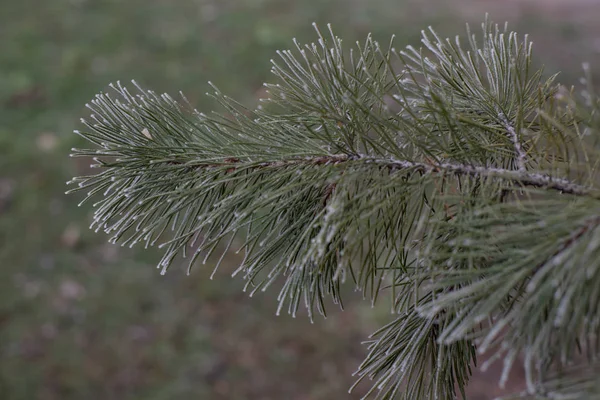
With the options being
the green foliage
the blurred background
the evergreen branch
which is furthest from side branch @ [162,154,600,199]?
the blurred background

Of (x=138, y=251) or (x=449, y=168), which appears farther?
(x=138, y=251)

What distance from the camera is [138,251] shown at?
117 inches

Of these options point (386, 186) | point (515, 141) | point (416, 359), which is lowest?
point (416, 359)

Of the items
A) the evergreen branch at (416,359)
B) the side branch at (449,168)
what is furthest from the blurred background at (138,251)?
the side branch at (449,168)

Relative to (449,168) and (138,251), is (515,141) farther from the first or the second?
(138,251)

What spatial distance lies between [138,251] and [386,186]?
2.53 m

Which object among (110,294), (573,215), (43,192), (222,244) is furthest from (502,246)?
(43,192)

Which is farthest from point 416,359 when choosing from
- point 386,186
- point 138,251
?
point 138,251

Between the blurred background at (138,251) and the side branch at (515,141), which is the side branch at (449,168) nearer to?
the side branch at (515,141)

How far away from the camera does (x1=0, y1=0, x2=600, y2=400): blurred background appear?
2.50m

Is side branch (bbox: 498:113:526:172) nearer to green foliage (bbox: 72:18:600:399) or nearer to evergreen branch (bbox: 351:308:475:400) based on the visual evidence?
green foliage (bbox: 72:18:600:399)

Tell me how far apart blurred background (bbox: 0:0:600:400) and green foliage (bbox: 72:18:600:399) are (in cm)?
184

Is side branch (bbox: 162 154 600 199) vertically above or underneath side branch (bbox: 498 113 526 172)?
underneath

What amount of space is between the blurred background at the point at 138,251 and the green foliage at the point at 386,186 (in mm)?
1839
